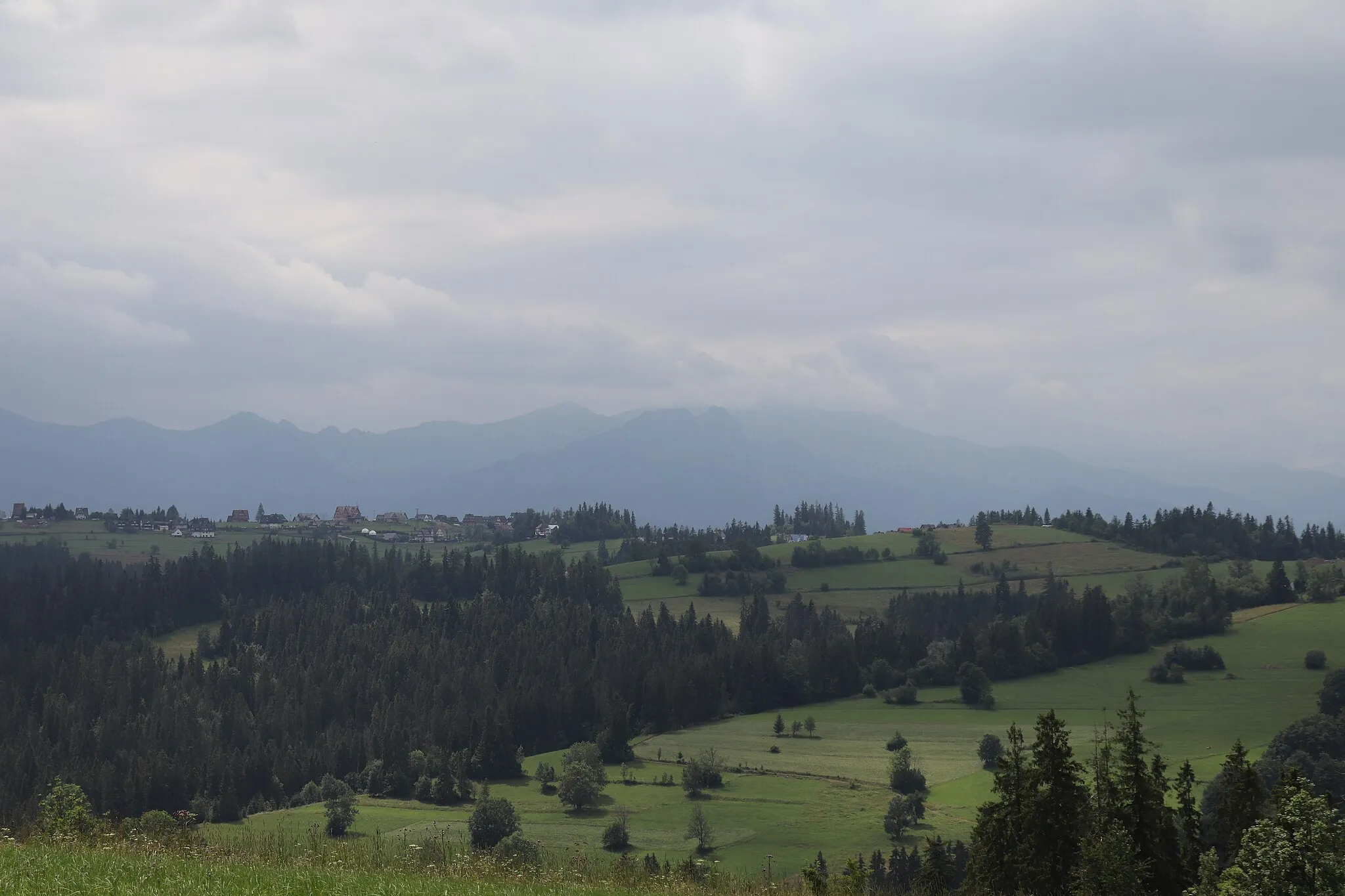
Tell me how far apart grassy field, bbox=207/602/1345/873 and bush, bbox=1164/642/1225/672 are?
2512 mm

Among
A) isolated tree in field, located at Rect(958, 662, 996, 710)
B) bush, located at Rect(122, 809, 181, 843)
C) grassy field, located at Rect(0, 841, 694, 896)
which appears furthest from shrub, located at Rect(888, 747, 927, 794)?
grassy field, located at Rect(0, 841, 694, 896)

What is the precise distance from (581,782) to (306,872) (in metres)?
100

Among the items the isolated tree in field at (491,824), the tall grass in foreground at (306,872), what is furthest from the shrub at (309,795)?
the tall grass in foreground at (306,872)

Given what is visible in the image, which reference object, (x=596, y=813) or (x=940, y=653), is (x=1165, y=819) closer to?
(x=596, y=813)

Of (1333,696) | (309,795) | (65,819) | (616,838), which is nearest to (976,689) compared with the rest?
(1333,696)

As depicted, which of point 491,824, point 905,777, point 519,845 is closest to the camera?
point 519,845

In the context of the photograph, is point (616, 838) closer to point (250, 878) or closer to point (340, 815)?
point (340, 815)

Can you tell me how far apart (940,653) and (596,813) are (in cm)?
8853

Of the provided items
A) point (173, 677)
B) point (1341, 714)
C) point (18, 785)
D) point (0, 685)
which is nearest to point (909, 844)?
point (1341, 714)

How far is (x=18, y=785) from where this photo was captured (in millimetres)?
152875

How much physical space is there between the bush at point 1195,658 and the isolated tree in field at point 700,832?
85781 mm

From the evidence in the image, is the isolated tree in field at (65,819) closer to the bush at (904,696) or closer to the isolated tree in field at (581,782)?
the isolated tree in field at (581,782)

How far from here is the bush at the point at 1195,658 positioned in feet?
511

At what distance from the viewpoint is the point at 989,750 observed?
12181 centimetres
